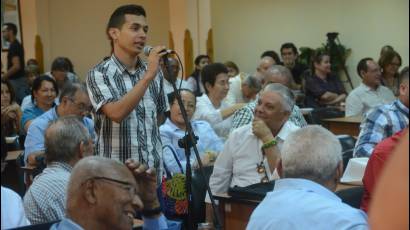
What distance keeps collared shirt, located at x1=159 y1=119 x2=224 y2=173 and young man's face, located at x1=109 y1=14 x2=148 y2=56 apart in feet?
5.10

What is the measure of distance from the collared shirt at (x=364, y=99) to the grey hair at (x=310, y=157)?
5.48m

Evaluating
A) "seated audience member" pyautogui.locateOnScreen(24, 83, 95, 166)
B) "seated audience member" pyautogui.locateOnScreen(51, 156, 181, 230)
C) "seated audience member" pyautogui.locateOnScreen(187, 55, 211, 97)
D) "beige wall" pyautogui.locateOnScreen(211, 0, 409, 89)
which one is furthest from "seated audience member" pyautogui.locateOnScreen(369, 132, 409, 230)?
"beige wall" pyautogui.locateOnScreen(211, 0, 409, 89)

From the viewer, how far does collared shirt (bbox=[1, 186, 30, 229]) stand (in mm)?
2561

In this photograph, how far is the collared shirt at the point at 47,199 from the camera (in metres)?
2.85

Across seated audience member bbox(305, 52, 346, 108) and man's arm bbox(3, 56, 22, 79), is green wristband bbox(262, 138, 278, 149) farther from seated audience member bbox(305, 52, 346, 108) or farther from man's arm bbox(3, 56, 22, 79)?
man's arm bbox(3, 56, 22, 79)

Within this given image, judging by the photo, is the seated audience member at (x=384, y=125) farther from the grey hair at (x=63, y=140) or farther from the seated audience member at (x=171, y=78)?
the grey hair at (x=63, y=140)

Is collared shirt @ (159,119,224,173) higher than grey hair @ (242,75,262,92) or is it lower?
lower

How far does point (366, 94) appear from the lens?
7.62m

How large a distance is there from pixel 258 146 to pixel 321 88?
18.3ft

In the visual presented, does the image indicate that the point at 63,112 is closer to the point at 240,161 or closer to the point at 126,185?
the point at 240,161

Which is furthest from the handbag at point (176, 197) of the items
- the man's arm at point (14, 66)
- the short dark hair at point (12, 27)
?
the short dark hair at point (12, 27)

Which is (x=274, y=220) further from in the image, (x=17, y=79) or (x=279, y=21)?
(x=279, y=21)

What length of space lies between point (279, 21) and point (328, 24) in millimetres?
837

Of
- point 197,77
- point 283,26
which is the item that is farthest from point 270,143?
point 283,26
